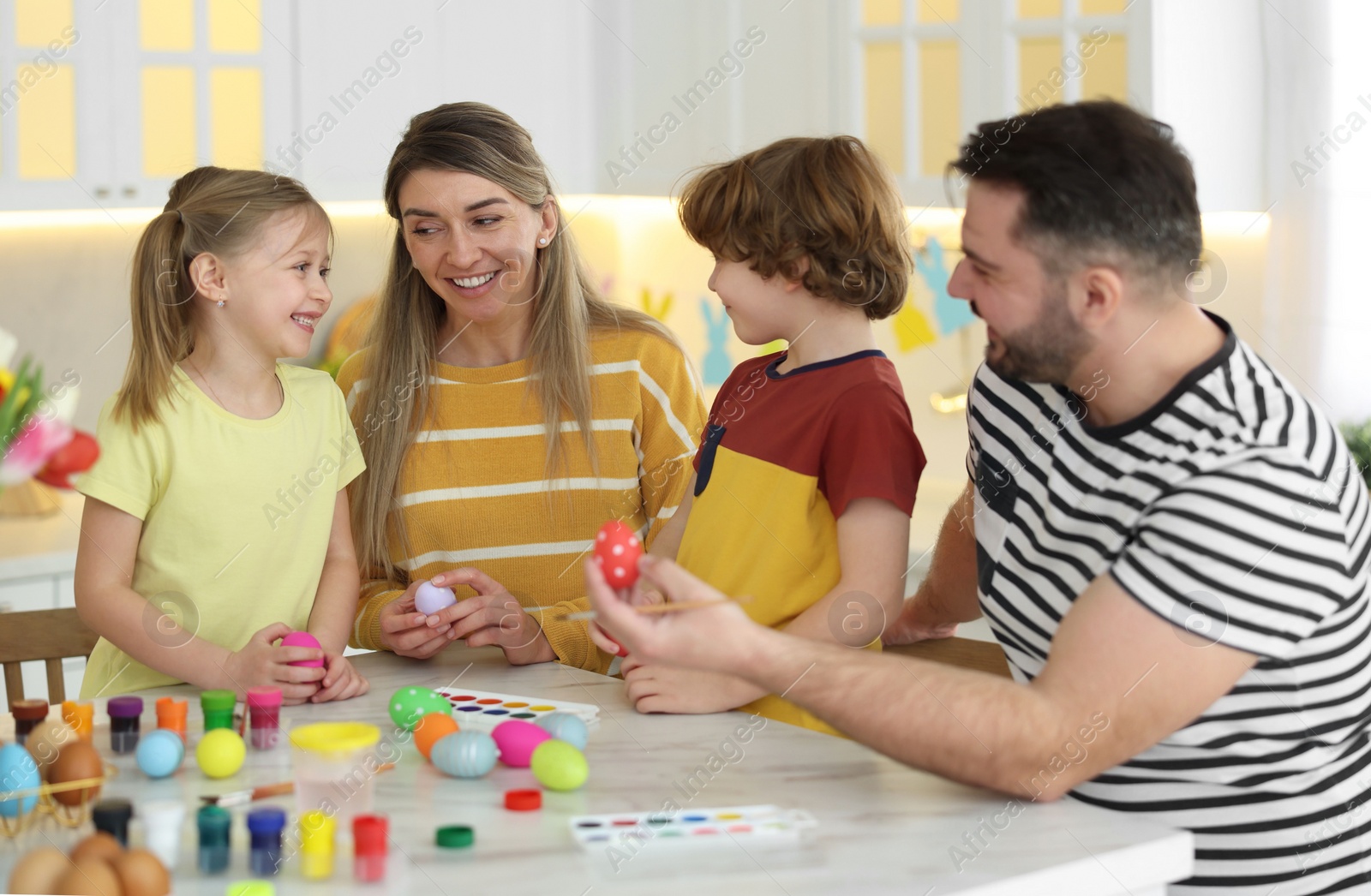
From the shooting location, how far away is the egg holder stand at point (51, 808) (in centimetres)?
104

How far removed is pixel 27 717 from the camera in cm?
121

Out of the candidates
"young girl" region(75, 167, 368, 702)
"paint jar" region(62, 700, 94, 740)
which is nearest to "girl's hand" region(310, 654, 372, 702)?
"young girl" region(75, 167, 368, 702)

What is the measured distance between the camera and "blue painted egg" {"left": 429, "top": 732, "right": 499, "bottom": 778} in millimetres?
1170

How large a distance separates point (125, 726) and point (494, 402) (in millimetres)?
709

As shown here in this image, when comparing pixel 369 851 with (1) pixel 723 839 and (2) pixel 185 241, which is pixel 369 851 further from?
(2) pixel 185 241

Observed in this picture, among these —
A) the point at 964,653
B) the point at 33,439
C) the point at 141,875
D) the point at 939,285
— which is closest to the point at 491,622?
the point at 964,653

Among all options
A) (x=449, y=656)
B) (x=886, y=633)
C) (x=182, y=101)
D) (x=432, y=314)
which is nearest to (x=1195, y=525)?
(x=886, y=633)

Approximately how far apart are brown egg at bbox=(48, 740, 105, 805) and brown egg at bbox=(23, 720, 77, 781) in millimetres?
12

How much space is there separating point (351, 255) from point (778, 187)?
237cm

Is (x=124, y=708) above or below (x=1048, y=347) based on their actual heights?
below

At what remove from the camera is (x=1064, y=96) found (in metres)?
2.91

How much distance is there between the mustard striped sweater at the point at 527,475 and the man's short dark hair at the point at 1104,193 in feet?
2.41

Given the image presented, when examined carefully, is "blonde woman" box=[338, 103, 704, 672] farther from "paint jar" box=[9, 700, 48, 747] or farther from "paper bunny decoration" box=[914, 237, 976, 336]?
"paper bunny decoration" box=[914, 237, 976, 336]

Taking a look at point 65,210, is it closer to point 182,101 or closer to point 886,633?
point 182,101
